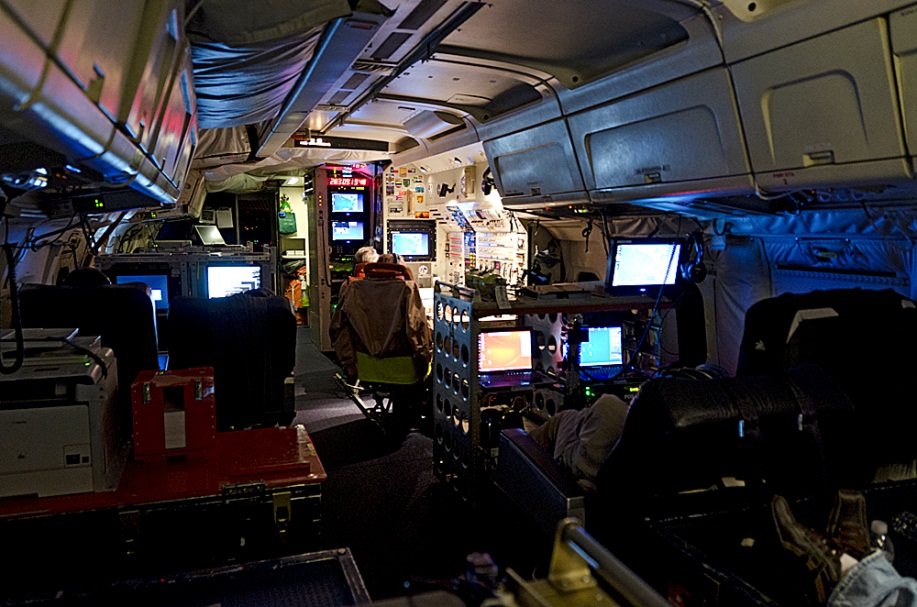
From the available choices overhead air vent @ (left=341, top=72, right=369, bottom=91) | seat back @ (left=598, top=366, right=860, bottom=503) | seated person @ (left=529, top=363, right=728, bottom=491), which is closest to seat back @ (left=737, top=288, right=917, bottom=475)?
seated person @ (left=529, top=363, right=728, bottom=491)

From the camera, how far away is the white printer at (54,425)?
2422 mm

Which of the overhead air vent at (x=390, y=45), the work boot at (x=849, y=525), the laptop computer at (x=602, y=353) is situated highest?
the overhead air vent at (x=390, y=45)

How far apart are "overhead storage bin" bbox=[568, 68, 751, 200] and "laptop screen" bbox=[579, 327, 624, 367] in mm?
1049

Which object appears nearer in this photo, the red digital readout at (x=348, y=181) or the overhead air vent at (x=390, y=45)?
the overhead air vent at (x=390, y=45)

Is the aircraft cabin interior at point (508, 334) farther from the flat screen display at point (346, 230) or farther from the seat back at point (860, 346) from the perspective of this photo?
the flat screen display at point (346, 230)

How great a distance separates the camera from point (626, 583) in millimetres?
854

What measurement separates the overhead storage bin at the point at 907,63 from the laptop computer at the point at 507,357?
2.76 metres

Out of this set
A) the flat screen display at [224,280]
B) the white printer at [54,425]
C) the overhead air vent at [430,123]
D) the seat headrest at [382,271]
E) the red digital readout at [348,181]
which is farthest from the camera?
the red digital readout at [348,181]

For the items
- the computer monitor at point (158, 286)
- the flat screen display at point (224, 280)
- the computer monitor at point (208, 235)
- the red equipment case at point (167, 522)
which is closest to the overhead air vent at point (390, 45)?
the red equipment case at point (167, 522)

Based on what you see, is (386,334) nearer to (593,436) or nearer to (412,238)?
(593,436)

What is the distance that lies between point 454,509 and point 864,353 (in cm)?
274

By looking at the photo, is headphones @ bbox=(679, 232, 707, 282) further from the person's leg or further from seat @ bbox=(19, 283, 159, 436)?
seat @ bbox=(19, 283, 159, 436)

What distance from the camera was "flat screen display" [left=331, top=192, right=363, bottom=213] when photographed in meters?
9.35

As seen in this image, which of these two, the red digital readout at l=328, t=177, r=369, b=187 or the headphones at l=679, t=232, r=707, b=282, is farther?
the red digital readout at l=328, t=177, r=369, b=187
